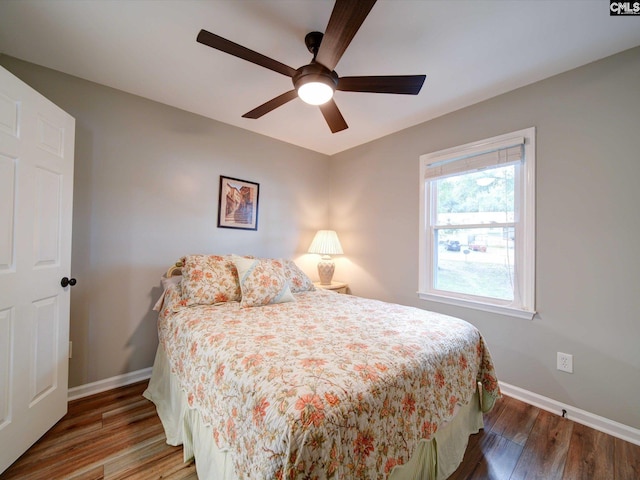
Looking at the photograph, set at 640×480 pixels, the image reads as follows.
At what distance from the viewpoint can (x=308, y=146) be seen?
138 inches

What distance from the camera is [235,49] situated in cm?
134

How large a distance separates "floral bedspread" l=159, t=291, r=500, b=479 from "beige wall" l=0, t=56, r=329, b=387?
780mm

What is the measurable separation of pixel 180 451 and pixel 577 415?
2.68 metres

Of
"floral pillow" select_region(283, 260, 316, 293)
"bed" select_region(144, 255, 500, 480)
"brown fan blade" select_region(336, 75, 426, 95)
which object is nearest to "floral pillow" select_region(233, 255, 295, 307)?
"bed" select_region(144, 255, 500, 480)

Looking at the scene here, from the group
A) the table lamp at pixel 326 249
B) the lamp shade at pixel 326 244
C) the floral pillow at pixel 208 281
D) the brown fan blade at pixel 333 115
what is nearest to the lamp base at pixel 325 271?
the table lamp at pixel 326 249

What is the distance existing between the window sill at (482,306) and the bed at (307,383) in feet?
2.48

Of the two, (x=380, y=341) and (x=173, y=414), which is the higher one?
(x=380, y=341)

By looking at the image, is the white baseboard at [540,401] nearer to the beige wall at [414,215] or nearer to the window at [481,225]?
the beige wall at [414,215]

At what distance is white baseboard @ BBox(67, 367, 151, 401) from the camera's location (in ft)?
6.70

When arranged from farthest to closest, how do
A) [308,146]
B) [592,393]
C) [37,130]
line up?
[308,146] < [592,393] < [37,130]

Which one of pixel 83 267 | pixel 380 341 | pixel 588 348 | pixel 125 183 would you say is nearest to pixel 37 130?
pixel 125 183

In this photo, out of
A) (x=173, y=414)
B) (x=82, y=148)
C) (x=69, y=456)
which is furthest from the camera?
(x=82, y=148)

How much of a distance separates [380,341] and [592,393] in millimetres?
1754

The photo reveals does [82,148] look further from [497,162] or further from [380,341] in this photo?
[497,162]
